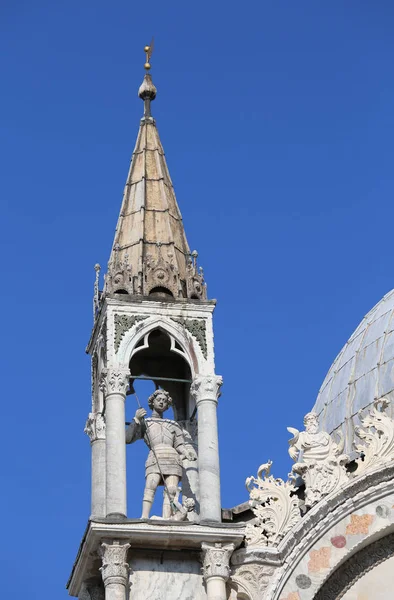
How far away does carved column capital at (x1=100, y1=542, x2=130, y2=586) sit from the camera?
22891 mm

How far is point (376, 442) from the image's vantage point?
80.0 feet

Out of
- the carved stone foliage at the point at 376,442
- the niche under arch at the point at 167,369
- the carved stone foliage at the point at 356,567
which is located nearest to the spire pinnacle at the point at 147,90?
the niche under arch at the point at 167,369

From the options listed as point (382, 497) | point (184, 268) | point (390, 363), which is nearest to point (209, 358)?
point (184, 268)

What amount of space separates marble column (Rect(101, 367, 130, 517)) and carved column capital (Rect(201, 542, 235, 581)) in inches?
49.8

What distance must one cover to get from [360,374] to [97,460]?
6.62m

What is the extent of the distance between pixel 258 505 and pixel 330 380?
7.93m

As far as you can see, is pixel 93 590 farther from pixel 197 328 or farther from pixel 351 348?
pixel 351 348

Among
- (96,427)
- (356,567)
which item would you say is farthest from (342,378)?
(356,567)

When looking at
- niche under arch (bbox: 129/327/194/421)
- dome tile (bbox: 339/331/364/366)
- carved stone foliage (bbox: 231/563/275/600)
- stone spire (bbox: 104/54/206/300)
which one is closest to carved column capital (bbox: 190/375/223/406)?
niche under arch (bbox: 129/327/194/421)

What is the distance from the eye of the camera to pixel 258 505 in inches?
955

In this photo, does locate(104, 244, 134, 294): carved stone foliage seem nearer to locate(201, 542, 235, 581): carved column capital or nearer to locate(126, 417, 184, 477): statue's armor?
locate(126, 417, 184, 477): statue's armor

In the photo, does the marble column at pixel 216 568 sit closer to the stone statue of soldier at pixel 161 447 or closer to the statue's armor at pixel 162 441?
the stone statue of soldier at pixel 161 447

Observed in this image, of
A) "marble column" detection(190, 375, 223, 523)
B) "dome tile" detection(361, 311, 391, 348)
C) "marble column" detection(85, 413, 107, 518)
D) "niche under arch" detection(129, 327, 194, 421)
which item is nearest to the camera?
"marble column" detection(190, 375, 223, 523)

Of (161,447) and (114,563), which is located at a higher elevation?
(161,447)
